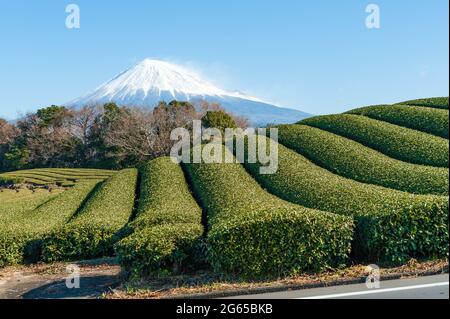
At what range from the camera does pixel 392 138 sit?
20.7 meters

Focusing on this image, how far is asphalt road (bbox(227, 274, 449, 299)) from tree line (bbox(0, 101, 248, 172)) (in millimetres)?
45669

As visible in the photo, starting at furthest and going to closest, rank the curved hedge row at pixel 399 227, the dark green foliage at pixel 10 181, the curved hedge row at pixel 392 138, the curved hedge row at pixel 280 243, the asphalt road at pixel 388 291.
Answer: the dark green foliage at pixel 10 181 < the curved hedge row at pixel 392 138 < the curved hedge row at pixel 399 227 < the curved hedge row at pixel 280 243 < the asphalt road at pixel 388 291

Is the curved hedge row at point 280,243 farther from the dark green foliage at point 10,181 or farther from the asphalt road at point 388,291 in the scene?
the dark green foliage at point 10,181

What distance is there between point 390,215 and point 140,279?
518 cm

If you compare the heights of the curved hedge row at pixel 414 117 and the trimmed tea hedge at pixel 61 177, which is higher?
the curved hedge row at pixel 414 117

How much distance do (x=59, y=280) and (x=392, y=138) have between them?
50.0 feet

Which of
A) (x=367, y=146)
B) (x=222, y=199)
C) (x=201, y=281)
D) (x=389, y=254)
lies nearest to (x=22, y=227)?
(x=222, y=199)

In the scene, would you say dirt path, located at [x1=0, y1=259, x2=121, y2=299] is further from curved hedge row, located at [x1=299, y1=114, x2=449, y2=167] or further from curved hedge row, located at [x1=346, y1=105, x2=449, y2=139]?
curved hedge row, located at [x1=346, y1=105, x2=449, y2=139]

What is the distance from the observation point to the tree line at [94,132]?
177 ft

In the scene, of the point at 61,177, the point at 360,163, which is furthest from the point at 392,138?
the point at 61,177

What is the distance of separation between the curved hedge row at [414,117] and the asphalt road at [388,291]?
14269 mm

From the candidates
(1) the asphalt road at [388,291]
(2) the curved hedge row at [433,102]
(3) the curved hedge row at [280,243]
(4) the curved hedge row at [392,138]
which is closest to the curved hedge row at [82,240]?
(3) the curved hedge row at [280,243]
